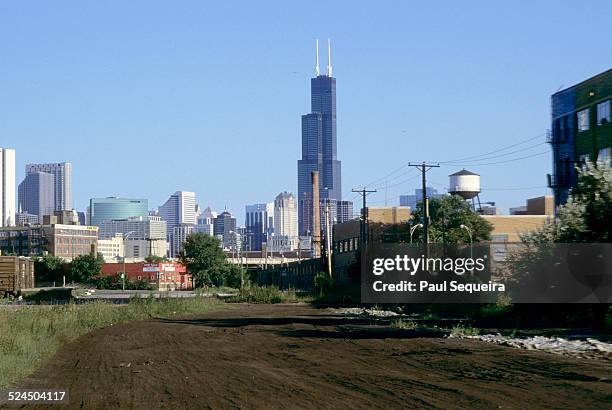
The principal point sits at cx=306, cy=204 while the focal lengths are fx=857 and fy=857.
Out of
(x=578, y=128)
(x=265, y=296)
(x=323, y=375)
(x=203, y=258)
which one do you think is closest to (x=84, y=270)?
(x=203, y=258)

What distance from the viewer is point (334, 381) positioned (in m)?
17.8

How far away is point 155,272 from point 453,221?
57.4 meters

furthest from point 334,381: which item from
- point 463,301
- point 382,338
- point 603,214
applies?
point 463,301

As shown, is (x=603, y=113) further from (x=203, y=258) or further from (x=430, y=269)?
(x=203, y=258)

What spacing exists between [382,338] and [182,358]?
7.99 meters

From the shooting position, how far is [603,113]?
5738 cm

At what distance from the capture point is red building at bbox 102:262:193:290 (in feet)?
450

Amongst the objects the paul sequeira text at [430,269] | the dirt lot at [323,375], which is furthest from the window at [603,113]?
the dirt lot at [323,375]

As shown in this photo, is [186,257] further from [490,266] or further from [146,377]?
[146,377]

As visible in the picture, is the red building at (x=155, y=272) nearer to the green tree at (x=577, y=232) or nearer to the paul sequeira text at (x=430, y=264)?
the paul sequeira text at (x=430, y=264)

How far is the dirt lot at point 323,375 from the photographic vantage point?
1511cm

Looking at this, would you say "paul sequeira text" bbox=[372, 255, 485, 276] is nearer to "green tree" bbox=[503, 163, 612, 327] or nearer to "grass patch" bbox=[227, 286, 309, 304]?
"green tree" bbox=[503, 163, 612, 327]

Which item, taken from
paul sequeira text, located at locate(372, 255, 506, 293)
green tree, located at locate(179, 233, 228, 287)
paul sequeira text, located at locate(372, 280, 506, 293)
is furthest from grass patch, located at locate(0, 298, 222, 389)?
green tree, located at locate(179, 233, 228, 287)

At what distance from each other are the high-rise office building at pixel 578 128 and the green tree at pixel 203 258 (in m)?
77.5
